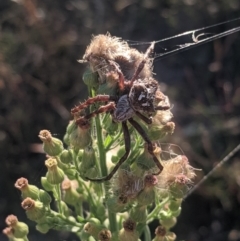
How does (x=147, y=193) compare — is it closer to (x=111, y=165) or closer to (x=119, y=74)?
(x=111, y=165)

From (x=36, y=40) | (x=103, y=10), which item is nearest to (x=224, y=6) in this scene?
(x=103, y=10)

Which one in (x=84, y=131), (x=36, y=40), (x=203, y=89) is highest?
(x=36, y=40)

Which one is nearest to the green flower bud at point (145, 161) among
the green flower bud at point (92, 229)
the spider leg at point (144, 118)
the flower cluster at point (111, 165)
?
the flower cluster at point (111, 165)

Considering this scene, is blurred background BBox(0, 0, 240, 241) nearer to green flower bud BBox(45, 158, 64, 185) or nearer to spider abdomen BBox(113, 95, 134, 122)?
green flower bud BBox(45, 158, 64, 185)

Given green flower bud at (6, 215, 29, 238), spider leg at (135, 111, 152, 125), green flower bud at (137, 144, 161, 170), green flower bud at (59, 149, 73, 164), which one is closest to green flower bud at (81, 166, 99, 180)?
green flower bud at (59, 149, 73, 164)

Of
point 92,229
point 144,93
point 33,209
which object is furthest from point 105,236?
point 144,93

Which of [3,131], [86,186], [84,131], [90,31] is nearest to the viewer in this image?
[84,131]

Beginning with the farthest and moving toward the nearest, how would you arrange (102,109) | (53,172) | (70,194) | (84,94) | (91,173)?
(84,94) → (70,194) → (53,172) → (91,173) → (102,109)

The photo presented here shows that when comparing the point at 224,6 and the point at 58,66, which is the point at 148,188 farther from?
the point at 224,6
